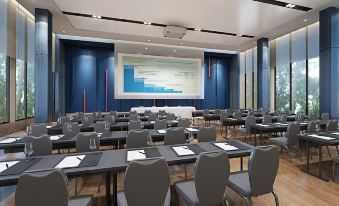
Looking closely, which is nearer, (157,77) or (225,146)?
(225,146)

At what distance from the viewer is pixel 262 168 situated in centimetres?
189

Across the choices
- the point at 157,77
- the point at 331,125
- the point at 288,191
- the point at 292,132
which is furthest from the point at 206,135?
the point at 157,77

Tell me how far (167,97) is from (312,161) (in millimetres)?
8227

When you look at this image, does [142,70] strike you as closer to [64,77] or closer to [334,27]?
[64,77]

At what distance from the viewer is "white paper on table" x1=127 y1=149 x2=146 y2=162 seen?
6.76ft

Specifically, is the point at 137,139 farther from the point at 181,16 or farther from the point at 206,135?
the point at 181,16

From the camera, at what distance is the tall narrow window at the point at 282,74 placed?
9.55 m

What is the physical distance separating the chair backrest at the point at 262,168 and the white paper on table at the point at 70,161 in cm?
173

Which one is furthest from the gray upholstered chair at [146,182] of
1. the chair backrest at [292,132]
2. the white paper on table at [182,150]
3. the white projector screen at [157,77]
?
the white projector screen at [157,77]

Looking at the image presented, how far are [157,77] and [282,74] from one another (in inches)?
265

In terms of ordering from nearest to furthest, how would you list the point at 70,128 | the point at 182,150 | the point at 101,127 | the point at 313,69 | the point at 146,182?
the point at 146,182, the point at 182,150, the point at 70,128, the point at 101,127, the point at 313,69

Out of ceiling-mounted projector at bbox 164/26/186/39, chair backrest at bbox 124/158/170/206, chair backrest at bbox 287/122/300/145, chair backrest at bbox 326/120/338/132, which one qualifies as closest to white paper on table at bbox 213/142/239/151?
chair backrest at bbox 124/158/170/206

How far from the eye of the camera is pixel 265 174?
6.30ft

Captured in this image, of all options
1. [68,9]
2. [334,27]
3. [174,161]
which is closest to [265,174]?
[174,161]
